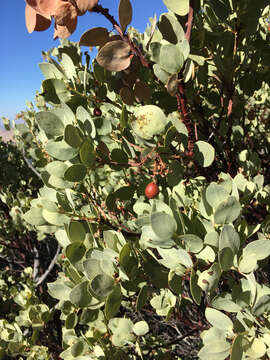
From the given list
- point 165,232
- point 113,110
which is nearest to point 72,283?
point 165,232

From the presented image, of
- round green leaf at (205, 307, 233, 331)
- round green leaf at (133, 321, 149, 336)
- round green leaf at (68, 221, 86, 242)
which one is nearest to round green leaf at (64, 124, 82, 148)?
round green leaf at (68, 221, 86, 242)

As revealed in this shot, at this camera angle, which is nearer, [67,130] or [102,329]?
[67,130]

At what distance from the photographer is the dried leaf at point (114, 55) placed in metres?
0.80

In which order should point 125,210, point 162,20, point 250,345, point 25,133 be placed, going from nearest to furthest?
point 250,345 → point 162,20 → point 125,210 → point 25,133

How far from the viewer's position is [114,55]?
824 millimetres

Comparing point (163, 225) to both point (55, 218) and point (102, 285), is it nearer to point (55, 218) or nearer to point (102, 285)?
point (102, 285)

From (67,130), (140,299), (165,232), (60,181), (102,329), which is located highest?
(67,130)

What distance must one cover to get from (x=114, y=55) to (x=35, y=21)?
0.83 feet

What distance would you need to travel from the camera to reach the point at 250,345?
758 mm

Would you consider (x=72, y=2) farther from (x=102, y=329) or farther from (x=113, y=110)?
(x=102, y=329)

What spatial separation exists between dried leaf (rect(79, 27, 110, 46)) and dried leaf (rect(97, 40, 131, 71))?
0.24ft

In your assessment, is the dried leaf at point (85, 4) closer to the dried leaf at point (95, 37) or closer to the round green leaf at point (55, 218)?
the dried leaf at point (95, 37)

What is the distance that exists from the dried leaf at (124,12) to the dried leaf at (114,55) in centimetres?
6

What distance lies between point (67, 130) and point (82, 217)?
37 centimetres
